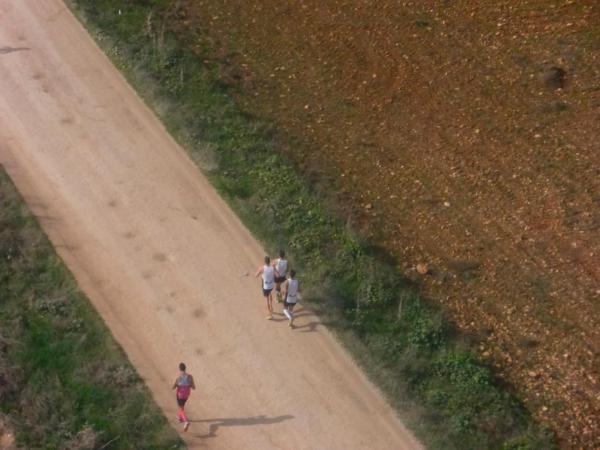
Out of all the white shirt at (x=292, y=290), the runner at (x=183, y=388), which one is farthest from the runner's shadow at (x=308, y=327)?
the runner at (x=183, y=388)

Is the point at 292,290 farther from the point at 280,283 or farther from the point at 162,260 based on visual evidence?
the point at 162,260

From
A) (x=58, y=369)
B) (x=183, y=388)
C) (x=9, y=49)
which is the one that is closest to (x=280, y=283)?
(x=183, y=388)

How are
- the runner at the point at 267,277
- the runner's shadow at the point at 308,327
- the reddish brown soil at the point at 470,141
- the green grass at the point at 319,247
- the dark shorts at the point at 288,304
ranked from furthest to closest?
the reddish brown soil at the point at 470,141, the runner's shadow at the point at 308,327, the dark shorts at the point at 288,304, the runner at the point at 267,277, the green grass at the point at 319,247

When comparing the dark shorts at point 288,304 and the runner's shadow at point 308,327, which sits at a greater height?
the dark shorts at point 288,304

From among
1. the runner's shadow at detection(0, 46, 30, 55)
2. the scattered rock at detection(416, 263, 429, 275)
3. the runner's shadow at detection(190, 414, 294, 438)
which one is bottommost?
the runner's shadow at detection(190, 414, 294, 438)

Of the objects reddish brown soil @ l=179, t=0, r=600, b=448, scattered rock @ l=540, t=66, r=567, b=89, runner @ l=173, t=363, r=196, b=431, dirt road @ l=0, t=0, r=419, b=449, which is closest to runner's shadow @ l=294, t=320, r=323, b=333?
dirt road @ l=0, t=0, r=419, b=449

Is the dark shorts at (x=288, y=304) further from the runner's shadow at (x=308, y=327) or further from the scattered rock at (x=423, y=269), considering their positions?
the scattered rock at (x=423, y=269)

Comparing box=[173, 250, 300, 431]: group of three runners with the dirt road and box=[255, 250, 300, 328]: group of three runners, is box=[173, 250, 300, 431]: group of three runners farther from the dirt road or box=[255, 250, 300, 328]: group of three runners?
the dirt road
